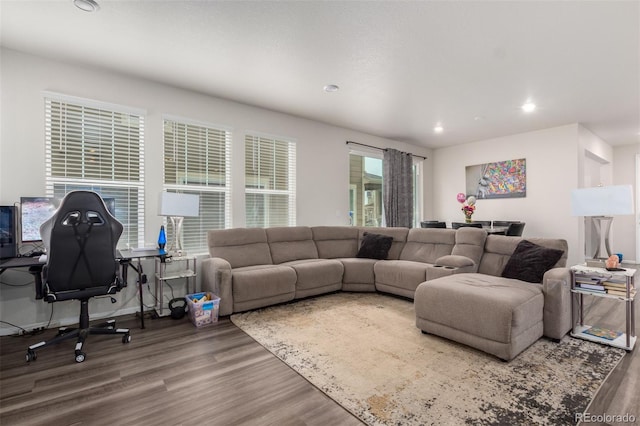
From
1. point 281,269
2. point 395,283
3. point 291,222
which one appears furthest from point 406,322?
point 291,222

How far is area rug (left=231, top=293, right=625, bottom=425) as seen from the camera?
1.67 metres

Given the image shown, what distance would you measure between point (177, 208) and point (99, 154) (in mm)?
1069

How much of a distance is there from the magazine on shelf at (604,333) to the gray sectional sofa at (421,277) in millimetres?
223

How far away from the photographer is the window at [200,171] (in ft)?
12.4

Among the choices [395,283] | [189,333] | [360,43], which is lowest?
[189,333]

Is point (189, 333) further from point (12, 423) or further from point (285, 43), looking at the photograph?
point (285, 43)

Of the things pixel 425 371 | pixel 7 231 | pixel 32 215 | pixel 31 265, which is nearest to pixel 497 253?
pixel 425 371

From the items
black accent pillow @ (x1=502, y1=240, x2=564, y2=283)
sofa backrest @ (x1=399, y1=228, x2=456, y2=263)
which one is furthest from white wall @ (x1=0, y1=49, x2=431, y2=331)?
black accent pillow @ (x1=502, y1=240, x2=564, y2=283)

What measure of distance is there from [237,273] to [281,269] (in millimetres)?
521

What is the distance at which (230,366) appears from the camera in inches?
86.8

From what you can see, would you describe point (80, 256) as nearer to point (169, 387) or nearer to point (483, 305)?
point (169, 387)

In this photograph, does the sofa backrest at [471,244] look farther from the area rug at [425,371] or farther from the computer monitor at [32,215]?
the computer monitor at [32,215]

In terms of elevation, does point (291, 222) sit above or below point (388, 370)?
above

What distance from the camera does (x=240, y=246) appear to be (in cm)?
393
